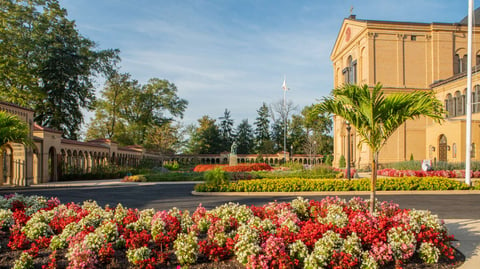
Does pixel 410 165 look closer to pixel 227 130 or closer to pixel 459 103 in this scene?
pixel 459 103

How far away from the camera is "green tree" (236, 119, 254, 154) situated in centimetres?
7139

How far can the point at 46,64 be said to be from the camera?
113 ft

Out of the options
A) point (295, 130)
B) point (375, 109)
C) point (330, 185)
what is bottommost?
point (330, 185)

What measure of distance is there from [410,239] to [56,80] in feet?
119

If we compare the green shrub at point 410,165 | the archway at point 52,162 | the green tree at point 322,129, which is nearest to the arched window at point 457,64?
the green shrub at point 410,165

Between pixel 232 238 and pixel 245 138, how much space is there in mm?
65797

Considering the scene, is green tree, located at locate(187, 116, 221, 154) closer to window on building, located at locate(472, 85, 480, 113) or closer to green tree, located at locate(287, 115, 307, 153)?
green tree, located at locate(287, 115, 307, 153)

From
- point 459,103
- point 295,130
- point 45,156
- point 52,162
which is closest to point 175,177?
point 45,156

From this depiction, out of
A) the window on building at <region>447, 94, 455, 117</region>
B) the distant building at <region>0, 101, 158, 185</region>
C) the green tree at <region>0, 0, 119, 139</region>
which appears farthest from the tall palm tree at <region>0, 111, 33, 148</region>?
the window on building at <region>447, 94, 455, 117</region>

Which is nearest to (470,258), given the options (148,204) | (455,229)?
(455,229)

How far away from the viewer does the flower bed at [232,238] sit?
566 cm

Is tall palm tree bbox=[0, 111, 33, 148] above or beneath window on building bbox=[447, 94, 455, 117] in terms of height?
beneath

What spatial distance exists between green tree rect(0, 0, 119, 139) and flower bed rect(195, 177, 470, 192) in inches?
991

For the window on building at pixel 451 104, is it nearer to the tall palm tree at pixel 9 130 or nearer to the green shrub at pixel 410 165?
the green shrub at pixel 410 165
